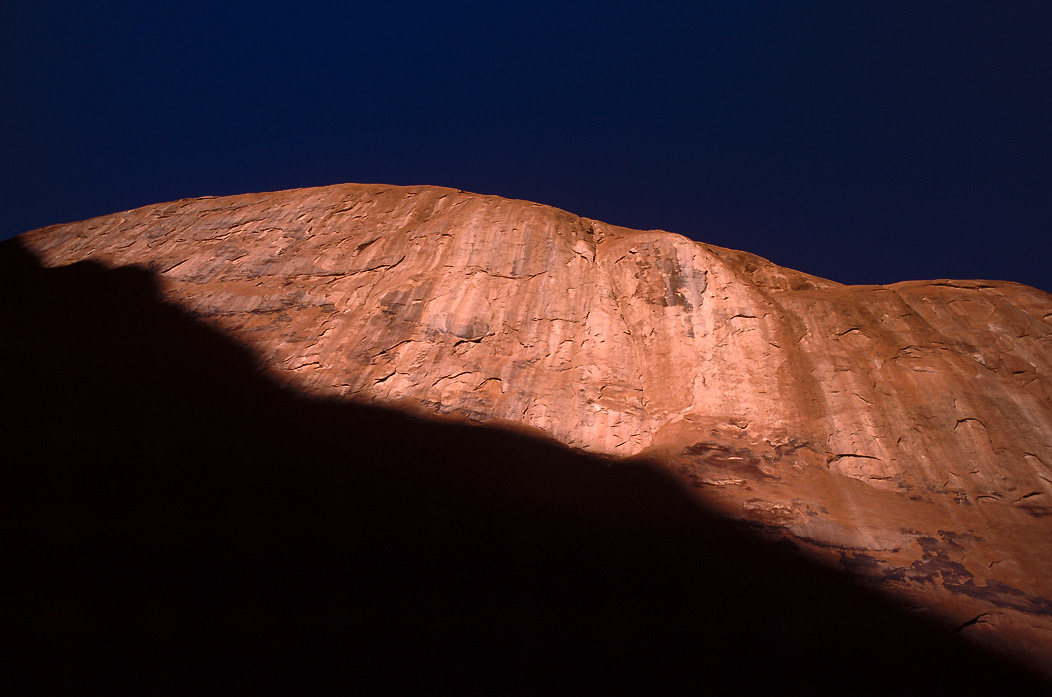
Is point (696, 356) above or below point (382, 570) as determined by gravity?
above

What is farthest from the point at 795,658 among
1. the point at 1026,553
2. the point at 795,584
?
the point at 1026,553

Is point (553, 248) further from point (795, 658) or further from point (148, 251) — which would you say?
point (148, 251)

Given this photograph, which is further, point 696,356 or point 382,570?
point 696,356

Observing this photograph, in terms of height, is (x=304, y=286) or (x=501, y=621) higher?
(x=304, y=286)

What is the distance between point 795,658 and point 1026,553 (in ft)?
14.9

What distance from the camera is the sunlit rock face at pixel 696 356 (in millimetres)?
7516

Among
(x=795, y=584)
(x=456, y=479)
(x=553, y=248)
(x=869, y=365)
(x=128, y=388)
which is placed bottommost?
(x=795, y=584)

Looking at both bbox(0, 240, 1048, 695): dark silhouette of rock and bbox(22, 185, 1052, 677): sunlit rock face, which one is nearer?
bbox(0, 240, 1048, 695): dark silhouette of rock

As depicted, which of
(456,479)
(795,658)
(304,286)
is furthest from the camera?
(304,286)

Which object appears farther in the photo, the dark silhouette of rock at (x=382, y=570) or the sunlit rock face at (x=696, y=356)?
the sunlit rock face at (x=696, y=356)

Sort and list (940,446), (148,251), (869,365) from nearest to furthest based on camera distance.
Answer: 1. (940,446)
2. (869,365)
3. (148,251)

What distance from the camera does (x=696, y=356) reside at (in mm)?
10789

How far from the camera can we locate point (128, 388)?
30.6ft

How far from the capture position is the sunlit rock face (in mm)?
7516
